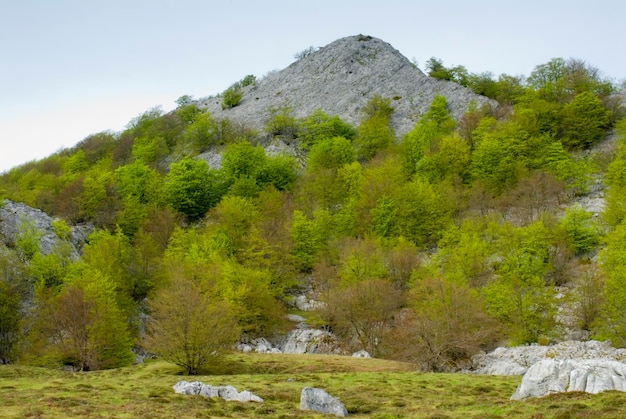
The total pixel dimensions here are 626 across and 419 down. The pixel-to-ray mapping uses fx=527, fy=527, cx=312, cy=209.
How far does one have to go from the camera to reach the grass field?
75.3 ft

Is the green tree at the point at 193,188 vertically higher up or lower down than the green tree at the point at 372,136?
lower down

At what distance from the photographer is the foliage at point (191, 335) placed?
42.1 m

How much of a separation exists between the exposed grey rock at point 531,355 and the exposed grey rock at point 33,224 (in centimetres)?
5897

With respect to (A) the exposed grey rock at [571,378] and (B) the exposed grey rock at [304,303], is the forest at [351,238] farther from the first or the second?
(A) the exposed grey rock at [571,378]

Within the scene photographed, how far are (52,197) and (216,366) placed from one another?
257ft

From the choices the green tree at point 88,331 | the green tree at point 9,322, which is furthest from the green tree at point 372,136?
the green tree at point 9,322

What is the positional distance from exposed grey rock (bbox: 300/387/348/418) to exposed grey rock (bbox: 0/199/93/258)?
6063 cm

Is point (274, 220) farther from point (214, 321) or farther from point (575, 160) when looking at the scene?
point (575, 160)

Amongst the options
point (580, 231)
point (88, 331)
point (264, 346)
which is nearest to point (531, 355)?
point (264, 346)

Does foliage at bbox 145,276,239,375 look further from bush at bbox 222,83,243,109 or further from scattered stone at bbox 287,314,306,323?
bush at bbox 222,83,243,109

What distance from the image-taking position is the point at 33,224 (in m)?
79.4

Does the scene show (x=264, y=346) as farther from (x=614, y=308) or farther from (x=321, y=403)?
(x=614, y=308)

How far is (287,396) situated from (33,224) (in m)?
64.9

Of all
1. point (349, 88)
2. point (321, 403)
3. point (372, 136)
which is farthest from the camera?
point (349, 88)
